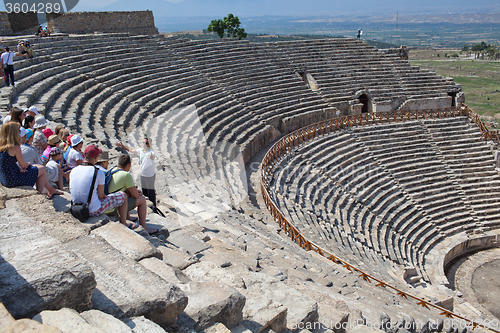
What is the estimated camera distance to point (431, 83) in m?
25.4

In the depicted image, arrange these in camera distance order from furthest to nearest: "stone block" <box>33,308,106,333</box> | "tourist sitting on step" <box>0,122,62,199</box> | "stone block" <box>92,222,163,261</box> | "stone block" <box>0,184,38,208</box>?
"tourist sitting on step" <box>0,122,62,199</box>
"stone block" <box>0,184,38,208</box>
"stone block" <box>92,222,163,261</box>
"stone block" <box>33,308,106,333</box>

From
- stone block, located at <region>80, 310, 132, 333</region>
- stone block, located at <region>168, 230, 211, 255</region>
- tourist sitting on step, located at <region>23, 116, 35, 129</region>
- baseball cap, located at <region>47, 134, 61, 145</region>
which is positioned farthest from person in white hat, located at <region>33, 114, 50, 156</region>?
stone block, located at <region>80, 310, 132, 333</region>

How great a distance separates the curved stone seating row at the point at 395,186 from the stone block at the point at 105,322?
9.09m

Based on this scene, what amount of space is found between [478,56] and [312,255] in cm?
12326

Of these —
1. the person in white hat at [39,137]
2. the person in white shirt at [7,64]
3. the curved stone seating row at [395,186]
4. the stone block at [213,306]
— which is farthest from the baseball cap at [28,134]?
the curved stone seating row at [395,186]

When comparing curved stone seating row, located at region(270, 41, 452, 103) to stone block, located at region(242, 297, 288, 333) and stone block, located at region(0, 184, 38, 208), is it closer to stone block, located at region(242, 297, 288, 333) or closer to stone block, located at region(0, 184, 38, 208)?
stone block, located at region(0, 184, 38, 208)

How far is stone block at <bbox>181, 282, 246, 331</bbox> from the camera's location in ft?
11.6

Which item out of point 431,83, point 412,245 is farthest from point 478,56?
point 412,245

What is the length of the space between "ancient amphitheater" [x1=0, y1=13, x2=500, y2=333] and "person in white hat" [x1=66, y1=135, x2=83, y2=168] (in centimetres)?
131

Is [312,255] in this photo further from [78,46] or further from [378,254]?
[78,46]

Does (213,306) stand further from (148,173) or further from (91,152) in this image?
(148,173)

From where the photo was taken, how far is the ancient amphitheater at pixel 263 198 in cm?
354

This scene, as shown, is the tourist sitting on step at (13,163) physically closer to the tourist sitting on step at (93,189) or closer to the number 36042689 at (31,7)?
the tourist sitting on step at (93,189)

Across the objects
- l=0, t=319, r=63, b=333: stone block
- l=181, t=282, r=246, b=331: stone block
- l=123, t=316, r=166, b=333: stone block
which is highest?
l=0, t=319, r=63, b=333: stone block
